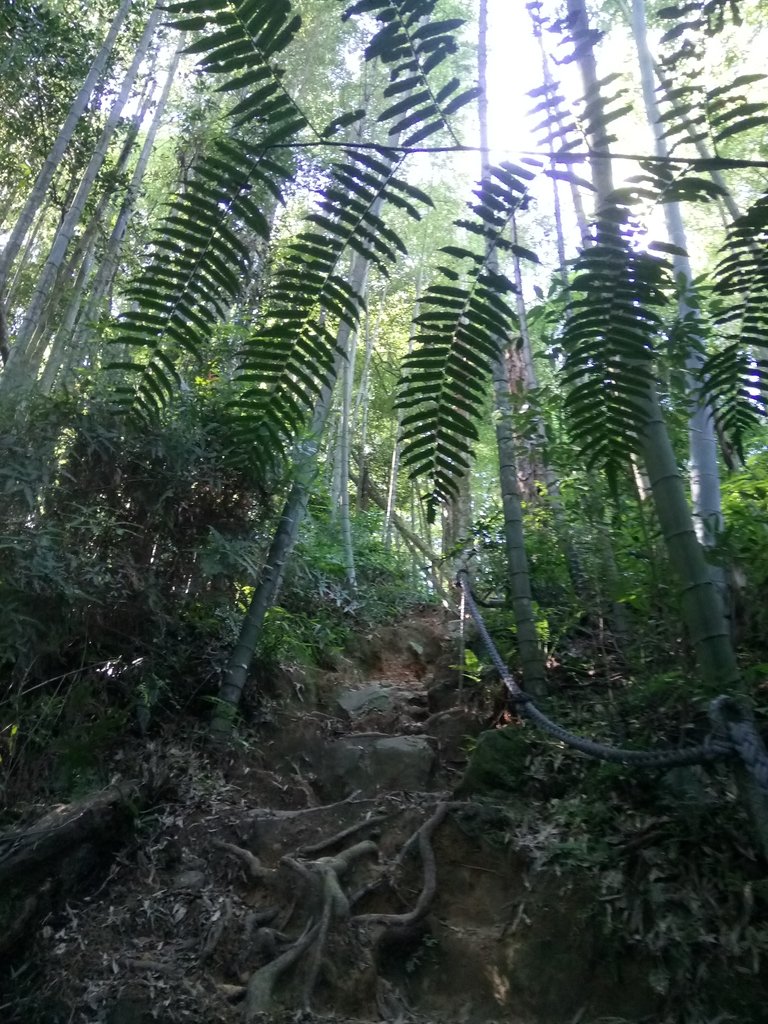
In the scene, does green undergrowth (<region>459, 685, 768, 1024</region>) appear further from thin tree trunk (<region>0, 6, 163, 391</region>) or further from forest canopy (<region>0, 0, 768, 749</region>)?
thin tree trunk (<region>0, 6, 163, 391</region>)

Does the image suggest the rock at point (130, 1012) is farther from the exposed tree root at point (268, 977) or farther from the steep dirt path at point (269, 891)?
the exposed tree root at point (268, 977)

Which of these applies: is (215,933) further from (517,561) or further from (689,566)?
(689,566)

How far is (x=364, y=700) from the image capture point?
19.6 feet

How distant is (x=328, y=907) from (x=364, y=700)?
2486 mm

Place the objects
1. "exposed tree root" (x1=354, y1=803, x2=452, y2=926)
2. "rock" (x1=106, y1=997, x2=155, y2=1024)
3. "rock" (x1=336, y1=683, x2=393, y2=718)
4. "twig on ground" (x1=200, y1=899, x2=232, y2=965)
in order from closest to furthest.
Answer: "rock" (x1=106, y1=997, x2=155, y2=1024) < "exposed tree root" (x1=354, y1=803, x2=452, y2=926) < "twig on ground" (x1=200, y1=899, x2=232, y2=965) < "rock" (x1=336, y1=683, x2=393, y2=718)

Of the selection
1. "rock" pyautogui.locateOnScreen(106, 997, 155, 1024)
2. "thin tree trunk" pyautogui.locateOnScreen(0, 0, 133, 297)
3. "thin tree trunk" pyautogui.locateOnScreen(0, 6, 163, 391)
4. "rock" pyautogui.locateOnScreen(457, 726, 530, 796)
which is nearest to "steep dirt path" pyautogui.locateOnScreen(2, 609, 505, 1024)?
"rock" pyautogui.locateOnScreen(106, 997, 155, 1024)

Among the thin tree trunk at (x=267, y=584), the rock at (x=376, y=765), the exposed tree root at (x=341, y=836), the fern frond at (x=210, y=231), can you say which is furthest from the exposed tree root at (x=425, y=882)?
the fern frond at (x=210, y=231)

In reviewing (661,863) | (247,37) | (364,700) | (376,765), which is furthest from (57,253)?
(661,863)

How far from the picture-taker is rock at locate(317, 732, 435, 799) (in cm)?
469

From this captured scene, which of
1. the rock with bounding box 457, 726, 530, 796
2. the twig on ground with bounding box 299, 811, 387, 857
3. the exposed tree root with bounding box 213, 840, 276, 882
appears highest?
the rock with bounding box 457, 726, 530, 796

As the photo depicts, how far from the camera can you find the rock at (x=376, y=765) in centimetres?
469

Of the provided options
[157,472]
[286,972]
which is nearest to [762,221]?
[286,972]

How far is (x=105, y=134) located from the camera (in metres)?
7.25

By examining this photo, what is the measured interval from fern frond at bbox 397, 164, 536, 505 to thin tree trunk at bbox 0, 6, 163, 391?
420 cm
